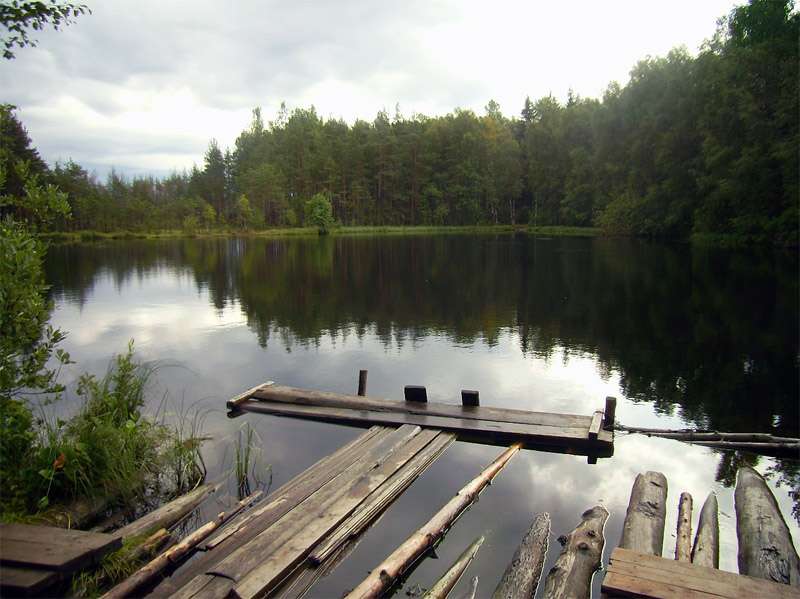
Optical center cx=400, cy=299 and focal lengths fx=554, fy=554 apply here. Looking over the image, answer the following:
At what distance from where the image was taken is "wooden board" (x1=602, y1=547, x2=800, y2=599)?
4082 millimetres

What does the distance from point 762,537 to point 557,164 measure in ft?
243

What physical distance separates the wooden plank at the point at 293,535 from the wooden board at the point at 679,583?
2.54 metres

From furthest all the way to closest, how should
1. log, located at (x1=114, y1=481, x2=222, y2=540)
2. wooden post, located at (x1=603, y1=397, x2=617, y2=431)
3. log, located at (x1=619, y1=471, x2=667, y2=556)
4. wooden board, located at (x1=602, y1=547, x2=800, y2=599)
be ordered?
wooden post, located at (x1=603, y1=397, x2=617, y2=431) → log, located at (x1=114, y1=481, x2=222, y2=540) → log, located at (x1=619, y1=471, x2=667, y2=556) → wooden board, located at (x1=602, y1=547, x2=800, y2=599)

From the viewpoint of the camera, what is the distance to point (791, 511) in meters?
6.41

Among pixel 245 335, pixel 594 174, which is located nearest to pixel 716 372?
pixel 245 335

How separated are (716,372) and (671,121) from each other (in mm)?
44576

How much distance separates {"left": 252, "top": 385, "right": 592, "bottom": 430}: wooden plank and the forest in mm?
21764

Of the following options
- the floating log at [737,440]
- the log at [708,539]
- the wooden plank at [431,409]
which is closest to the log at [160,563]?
the wooden plank at [431,409]

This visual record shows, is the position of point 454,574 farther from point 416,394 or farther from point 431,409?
point 416,394

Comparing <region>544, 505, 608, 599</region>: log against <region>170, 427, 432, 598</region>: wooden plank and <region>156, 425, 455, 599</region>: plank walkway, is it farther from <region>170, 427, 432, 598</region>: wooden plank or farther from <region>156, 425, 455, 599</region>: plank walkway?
<region>170, 427, 432, 598</region>: wooden plank

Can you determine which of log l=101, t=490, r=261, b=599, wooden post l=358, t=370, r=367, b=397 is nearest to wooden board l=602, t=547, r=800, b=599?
log l=101, t=490, r=261, b=599

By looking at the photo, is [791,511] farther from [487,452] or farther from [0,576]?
[0,576]

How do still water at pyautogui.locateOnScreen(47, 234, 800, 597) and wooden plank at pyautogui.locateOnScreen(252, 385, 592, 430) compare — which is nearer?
still water at pyautogui.locateOnScreen(47, 234, 800, 597)

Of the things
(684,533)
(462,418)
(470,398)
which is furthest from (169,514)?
(684,533)
